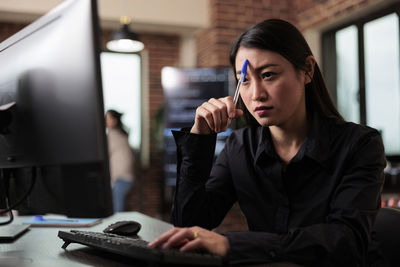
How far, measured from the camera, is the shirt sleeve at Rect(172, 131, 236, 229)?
3.80ft

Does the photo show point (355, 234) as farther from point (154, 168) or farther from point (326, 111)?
point (154, 168)

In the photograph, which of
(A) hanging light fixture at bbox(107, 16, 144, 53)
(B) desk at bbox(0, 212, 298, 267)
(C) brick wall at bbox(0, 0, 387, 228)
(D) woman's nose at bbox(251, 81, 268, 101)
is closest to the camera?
(B) desk at bbox(0, 212, 298, 267)

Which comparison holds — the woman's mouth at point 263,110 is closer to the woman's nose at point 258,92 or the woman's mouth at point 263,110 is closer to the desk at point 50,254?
the woman's nose at point 258,92

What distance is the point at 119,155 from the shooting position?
172 inches

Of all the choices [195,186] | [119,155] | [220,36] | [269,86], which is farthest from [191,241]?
[220,36]

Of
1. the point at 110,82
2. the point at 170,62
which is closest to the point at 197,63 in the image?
the point at 170,62

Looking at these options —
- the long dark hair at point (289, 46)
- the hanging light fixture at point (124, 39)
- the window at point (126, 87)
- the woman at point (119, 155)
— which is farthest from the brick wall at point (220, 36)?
the long dark hair at point (289, 46)

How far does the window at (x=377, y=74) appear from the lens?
3.75m

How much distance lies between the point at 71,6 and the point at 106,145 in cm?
27

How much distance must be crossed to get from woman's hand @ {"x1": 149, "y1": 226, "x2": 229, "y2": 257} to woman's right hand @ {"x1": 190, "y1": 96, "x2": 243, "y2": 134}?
1.39ft

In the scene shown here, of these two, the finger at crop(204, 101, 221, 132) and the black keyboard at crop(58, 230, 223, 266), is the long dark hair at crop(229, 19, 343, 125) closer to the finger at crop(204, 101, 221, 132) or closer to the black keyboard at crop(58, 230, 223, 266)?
the finger at crop(204, 101, 221, 132)

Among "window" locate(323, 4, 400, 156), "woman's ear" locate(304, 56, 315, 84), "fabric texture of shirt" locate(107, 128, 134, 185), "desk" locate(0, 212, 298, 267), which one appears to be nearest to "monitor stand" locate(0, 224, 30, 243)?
"desk" locate(0, 212, 298, 267)

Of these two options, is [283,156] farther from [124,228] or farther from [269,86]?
[124,228]

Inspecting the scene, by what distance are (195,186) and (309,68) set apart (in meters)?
0.50
